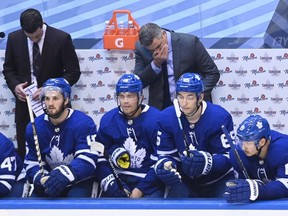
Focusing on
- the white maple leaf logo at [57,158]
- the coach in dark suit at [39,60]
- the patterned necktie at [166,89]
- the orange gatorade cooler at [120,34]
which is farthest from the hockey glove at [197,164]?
the orange gatorade cooler at [120,34]

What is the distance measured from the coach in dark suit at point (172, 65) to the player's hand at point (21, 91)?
2.66 ft

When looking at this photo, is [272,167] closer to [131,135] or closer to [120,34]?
[131,135]

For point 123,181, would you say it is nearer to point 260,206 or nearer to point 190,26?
point 260,206

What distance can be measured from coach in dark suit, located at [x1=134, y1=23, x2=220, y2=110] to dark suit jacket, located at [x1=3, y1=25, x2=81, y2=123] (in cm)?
49

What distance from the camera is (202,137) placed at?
474cm

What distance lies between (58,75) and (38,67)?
6.1 inches

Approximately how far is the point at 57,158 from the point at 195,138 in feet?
2.69

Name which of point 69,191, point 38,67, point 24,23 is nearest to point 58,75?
point 38,67

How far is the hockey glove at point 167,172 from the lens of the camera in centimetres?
450

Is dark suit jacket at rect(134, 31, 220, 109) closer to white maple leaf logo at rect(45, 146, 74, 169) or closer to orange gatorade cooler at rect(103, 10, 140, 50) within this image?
orange gatorade cooler at rect(103, 10, 140, 50)

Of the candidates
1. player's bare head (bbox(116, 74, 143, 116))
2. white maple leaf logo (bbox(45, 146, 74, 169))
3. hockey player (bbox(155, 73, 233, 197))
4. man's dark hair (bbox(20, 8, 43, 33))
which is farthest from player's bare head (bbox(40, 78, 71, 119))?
man's dark hair (bbox(20, 8, 43, 33))

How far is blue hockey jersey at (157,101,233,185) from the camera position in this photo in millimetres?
4727

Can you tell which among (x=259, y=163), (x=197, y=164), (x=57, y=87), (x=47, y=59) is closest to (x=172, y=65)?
(x=47, y=59)

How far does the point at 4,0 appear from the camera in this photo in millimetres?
6461
